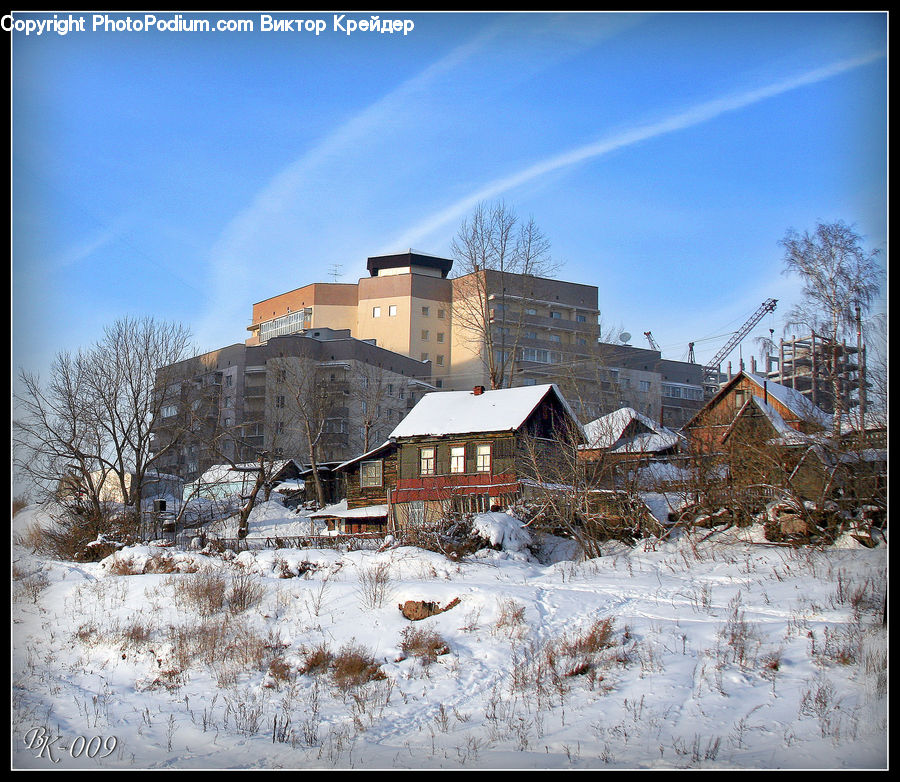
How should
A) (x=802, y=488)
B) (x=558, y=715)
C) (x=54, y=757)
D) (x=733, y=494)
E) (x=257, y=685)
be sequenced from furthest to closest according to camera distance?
(x=733, y=494) → (x=802, y=488) → (x=257, y=685) → (x=558, y=715) → (x=54, y=757)

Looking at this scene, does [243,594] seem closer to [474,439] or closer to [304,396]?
[474,439]

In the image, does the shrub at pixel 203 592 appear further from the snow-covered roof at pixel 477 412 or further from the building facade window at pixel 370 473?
the building facade window at pixel 370 473

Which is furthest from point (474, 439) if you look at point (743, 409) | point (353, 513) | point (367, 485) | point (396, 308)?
point (396, 308)

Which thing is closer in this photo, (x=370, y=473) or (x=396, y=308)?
(x=370, y=473)

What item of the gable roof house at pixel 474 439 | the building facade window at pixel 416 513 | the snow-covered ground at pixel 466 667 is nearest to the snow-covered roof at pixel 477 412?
the gable roof house at pixel 474 439

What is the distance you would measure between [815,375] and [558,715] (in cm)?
2210

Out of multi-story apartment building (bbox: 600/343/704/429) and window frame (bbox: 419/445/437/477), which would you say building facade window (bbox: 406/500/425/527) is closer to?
window frame (bbox: 419/445/437/477)

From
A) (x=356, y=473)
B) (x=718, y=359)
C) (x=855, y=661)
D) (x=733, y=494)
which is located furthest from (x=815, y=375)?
(x=718, y=359)

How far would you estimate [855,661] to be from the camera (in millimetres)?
11445

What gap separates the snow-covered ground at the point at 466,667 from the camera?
1013 cm

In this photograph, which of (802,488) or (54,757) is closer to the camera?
(54,757)

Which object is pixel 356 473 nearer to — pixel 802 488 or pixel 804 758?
pixel 802 488

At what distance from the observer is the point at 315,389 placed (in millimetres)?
56938

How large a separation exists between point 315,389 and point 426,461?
21.3m
